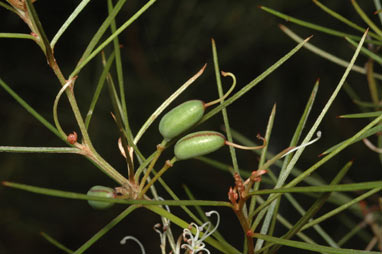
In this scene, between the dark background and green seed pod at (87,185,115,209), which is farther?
the dark background

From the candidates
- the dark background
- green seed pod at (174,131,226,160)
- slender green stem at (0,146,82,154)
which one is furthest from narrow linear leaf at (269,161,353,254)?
the dark background

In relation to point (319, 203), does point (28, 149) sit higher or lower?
higher

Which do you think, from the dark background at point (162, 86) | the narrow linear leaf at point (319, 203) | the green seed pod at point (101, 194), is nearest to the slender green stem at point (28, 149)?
the green seed pod at point (101, 194)

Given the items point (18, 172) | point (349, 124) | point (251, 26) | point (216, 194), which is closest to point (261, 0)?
point (251, 26)

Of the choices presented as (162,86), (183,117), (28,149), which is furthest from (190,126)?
(162,86)

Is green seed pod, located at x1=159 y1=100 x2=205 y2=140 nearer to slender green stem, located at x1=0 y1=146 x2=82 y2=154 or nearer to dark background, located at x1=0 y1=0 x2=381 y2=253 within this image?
slender green stem, located at x1=0 y1=146 x2=82 y2=154

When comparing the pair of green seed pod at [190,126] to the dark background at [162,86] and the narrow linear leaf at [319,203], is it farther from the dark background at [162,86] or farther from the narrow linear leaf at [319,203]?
the dark background at [162,86]

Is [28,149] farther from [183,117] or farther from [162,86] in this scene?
[162,86]
